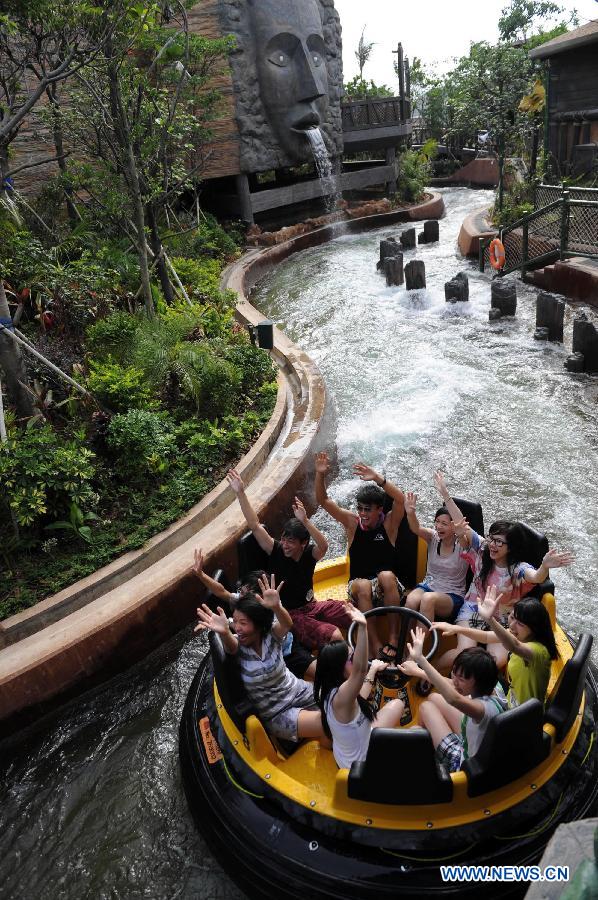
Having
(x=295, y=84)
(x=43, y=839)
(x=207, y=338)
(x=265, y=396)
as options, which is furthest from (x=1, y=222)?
(x=295, y=84)

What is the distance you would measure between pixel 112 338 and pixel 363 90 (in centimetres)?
2282

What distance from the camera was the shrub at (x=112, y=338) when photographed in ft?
21.6

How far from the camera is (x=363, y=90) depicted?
24.8m

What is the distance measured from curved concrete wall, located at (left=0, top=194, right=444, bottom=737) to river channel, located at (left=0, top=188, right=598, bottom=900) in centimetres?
19

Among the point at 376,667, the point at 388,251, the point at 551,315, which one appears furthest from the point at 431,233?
the point at 376,667

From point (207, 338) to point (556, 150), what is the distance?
12.1 meters

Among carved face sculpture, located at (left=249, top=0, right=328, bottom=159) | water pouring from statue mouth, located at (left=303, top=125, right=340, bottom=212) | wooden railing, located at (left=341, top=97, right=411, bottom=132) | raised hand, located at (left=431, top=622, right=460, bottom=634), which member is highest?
carved face sculpture, located at (left=249, top=0, right=328, bottom=159)

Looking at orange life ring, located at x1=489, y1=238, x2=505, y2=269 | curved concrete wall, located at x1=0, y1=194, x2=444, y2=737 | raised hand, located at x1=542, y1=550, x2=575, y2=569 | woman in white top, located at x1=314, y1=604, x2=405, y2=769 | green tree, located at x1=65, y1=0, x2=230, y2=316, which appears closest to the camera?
woman in white top, located at x1=314, y1=604, x2=405, y2=769

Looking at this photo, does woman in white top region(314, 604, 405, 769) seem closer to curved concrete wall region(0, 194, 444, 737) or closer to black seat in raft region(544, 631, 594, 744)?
black seat in raft region(544, 631, 594, 744)

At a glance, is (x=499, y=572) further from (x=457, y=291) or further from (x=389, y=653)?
(x=457, y=291)

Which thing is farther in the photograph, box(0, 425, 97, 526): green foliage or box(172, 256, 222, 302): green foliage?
box(172, 256, 222, 302): green foliage

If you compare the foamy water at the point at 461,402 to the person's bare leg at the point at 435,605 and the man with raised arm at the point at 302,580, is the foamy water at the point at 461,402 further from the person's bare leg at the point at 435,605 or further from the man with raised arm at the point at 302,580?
the man with raised arm at the point at 302,580

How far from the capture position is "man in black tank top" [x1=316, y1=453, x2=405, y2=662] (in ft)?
12.0

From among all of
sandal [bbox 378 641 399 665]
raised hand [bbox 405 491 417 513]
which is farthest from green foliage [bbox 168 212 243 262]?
sandal [bbox 378 641 399 665]
